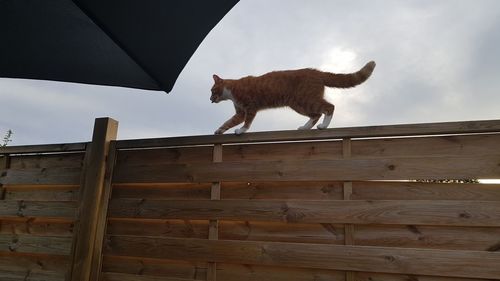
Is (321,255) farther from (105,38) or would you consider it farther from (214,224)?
(105,38)

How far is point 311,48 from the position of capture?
2.27 m

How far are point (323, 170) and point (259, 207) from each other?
0.38 meters

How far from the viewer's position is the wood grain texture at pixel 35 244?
1.97m

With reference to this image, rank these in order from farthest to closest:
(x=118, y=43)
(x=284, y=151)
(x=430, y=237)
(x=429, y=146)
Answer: (x=284, y=151) → (x=429, y=146) → (x=430, y=237) → (x=118, y=43)

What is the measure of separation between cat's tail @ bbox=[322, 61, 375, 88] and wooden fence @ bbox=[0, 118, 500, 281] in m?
0.35

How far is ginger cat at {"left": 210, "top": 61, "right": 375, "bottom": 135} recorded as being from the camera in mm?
1758

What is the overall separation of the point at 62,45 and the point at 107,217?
1229mm

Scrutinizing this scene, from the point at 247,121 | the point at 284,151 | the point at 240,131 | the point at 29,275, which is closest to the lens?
the point at 284,151

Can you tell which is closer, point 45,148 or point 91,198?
point 91,198

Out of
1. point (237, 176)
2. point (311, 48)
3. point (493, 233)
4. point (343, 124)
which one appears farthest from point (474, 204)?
point (311, 48)

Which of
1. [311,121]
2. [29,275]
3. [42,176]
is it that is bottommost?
[29,275]

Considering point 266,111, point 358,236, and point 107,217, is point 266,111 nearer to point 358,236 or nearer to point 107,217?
point 358,236

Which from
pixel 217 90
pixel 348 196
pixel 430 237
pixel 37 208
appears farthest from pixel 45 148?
pixel 430 237

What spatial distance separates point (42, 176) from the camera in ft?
7.05
